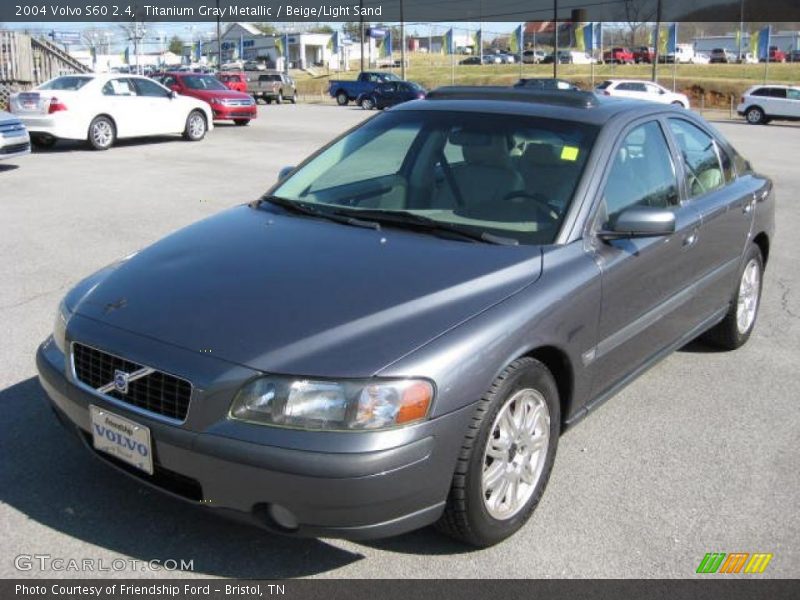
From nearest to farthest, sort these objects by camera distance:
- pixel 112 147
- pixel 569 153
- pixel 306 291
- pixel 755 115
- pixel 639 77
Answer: pixel 306 291, pixel 569 153, pixel 112 147, pixel 755 115, pixel 639 77

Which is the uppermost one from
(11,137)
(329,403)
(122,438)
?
(11,137)

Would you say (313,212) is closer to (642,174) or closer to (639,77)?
(642,174)

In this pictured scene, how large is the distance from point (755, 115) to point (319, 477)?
33.7 m

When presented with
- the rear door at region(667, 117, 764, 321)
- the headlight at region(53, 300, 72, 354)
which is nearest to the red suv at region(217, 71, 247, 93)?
the rear door at region(667, 117, 764, 321)

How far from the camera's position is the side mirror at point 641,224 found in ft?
12.0

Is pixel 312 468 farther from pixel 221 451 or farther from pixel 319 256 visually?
pixel 319 256

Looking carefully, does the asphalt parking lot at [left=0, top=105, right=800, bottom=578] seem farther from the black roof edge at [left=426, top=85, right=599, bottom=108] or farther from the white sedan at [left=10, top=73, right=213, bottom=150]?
the white sedan at [left=10, top=73, right=213, bottom=150]

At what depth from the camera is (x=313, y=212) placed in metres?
4.08

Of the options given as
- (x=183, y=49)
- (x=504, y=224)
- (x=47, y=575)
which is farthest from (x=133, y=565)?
(x=183, y=49)

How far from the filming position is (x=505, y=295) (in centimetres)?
318

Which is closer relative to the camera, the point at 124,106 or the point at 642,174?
the point at 642,174

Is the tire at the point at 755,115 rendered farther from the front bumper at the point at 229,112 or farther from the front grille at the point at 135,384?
the front grille at the point at 135,384

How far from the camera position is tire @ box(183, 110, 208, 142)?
19.4 meters

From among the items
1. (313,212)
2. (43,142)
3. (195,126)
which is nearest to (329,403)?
(313,212)
